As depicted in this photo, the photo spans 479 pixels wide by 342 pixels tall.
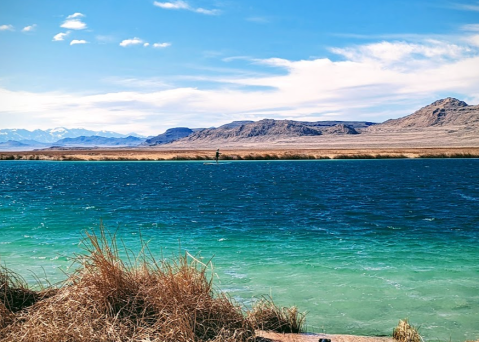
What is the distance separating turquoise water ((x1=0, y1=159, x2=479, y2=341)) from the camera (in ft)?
32.2

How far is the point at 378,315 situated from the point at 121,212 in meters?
19.3

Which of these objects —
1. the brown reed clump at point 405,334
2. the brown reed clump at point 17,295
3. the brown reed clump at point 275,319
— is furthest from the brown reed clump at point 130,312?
the brown reed clump at point 405,334

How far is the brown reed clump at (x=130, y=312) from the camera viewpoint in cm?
497

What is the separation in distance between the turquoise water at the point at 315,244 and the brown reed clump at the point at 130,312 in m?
3.03

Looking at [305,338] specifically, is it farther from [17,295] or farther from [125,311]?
[17,295]

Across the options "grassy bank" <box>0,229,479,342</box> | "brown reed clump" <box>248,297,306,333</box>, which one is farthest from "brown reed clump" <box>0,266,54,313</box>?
"brown reed clump" <box>248,297,306,333</box>

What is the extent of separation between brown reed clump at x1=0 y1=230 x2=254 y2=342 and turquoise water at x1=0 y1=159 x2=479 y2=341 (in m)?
3.03

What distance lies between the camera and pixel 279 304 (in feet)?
32.0

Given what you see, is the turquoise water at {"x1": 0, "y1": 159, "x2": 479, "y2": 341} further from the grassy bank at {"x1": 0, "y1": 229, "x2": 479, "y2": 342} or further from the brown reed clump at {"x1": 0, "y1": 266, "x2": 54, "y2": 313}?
the grassy bank at {"x1": 0, "y1": 229, "x2": 479, "y2": 342}

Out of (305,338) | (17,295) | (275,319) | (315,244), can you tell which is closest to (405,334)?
(305,338)

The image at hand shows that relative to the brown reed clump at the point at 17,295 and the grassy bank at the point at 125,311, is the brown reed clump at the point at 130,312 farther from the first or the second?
the brown reed clump at the point at 17,295

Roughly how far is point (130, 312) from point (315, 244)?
1175 cm

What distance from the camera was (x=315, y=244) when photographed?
16391 mm

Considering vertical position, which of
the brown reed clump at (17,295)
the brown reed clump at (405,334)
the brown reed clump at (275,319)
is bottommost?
the brown reed clump at (405,334)
